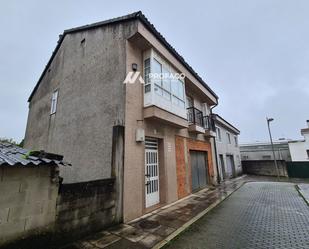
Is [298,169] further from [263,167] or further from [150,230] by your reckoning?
[150,230]

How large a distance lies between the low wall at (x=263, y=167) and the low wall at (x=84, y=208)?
22.3 meters

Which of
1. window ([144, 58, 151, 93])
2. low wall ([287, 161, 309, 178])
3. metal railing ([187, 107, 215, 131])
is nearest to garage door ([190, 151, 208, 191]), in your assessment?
metal railing ([187, 107, 215, 131])

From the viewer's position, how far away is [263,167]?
20344mm

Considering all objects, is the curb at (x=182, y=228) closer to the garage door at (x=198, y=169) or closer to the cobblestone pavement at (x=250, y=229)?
the cobblestone pavement at (x=250, y=229)

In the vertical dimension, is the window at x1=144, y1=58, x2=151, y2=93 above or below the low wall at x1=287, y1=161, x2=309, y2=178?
above

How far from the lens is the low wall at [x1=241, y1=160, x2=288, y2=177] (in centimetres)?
1870

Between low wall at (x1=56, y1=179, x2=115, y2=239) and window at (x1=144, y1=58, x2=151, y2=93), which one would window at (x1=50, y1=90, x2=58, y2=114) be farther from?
low wall at (x1=56, y1=179, x2=115, y2=239)

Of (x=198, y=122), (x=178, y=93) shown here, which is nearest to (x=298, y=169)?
(x=198, y=122)

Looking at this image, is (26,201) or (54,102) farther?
(54,102)

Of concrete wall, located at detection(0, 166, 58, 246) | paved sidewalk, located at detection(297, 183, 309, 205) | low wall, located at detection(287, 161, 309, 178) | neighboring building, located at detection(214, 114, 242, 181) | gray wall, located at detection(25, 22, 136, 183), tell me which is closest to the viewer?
concrete wall, located at detection(0, 166, 58, 246)

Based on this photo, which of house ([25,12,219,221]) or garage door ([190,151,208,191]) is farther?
garage door ([190,151,208,191])

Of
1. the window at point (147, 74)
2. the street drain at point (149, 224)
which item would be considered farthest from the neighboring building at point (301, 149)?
the street drain at point (149, 224)

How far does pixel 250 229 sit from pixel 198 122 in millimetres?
7062

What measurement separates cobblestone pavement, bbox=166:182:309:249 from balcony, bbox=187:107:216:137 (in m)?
4.46
